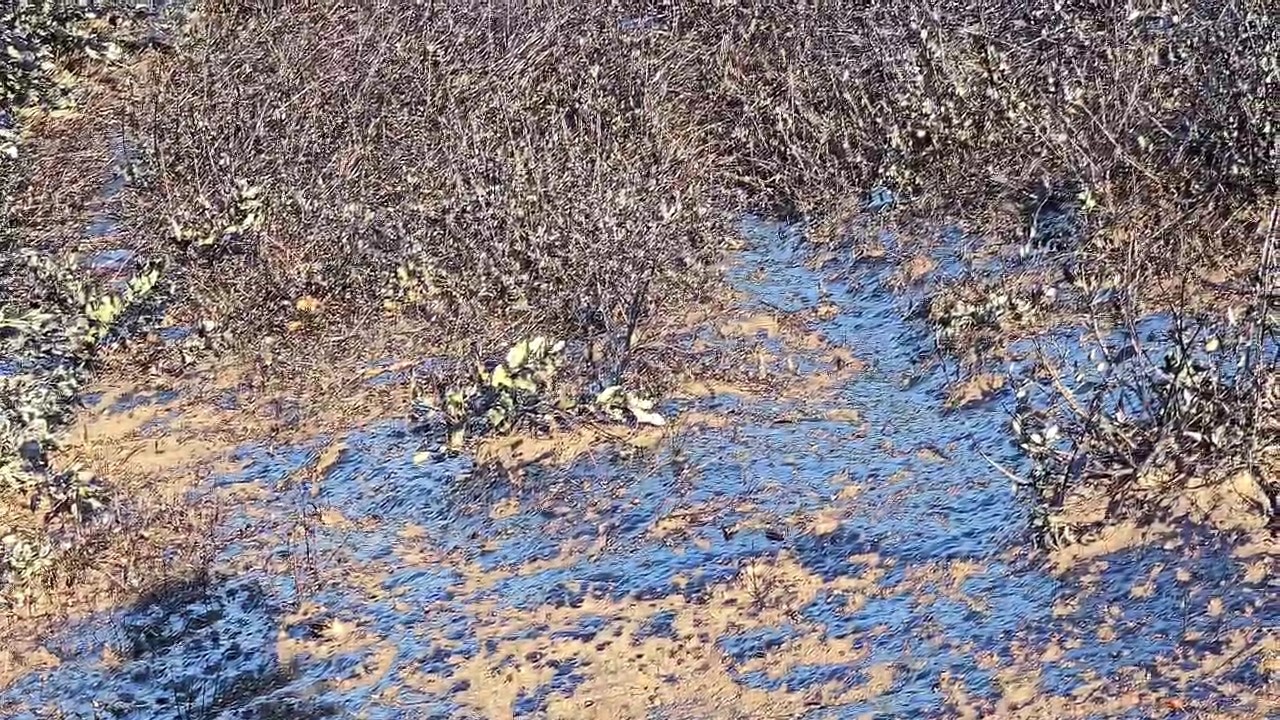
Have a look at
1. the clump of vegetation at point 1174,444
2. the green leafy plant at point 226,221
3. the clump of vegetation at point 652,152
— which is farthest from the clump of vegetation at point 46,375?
the clump of vegetation at point 1174,444

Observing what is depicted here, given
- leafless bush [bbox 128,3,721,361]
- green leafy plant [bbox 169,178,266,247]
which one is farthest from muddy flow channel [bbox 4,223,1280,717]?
green leafy plant [bbox 169,178,266,247]

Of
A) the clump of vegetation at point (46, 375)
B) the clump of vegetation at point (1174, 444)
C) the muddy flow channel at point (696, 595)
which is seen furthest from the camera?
the clump of vegetation at point (46, 375)

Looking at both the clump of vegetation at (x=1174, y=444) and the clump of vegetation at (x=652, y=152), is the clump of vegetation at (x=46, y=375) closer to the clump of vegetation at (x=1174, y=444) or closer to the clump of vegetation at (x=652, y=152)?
the clump of vegetation at (x=652, y=152)

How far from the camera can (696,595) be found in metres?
3.67

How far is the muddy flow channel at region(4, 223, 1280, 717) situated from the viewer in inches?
129

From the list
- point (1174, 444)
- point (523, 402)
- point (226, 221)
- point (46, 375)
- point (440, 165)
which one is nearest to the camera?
point (1174, 444)

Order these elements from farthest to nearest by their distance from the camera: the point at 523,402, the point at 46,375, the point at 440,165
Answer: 1. the point at 440,165
2. the point at 46,375
3. the point at 523,402

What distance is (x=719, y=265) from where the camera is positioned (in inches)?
216

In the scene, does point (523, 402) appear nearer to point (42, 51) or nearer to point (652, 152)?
point (652, 152)

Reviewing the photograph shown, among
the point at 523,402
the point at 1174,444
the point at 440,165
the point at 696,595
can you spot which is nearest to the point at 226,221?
the point at 440,165

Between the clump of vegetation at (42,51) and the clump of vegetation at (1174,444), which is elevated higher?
the clump of vegetation at (42,51)

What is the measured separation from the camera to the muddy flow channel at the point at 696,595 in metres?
3.27

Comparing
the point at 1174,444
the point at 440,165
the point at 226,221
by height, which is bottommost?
the point at 1174,444

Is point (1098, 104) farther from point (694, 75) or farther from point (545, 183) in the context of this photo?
point (545, 183)
